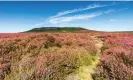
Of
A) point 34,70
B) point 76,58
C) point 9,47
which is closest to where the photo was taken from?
point 34,70

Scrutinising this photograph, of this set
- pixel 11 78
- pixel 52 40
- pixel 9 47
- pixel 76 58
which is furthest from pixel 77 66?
pixel 52 40

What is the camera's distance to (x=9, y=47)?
28.8 feet

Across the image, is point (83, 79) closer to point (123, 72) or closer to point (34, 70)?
point (123, 72)

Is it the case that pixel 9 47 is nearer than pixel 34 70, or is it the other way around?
pixel 34 70

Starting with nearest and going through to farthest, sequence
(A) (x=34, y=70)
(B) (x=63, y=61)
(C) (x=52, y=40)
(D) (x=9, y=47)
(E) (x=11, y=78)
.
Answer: (E) (x=11, y=78) → (A) (x=34, y=70) → (B) (x=63, y=61) → (D) (x=9, y=47) → (C) (x=52, y=40)

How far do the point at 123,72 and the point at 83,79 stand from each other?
1.32m

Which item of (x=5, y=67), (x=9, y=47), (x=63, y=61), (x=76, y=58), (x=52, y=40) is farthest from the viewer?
(x=52, y=40)

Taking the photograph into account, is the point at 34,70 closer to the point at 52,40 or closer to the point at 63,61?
the point at 63,61

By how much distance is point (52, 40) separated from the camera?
12.3 m

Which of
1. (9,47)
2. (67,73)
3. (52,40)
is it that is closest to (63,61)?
(67,73)

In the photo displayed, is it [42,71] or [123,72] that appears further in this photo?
[123,72]

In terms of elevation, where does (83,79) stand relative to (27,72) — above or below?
below

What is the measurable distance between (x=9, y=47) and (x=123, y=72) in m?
5.91

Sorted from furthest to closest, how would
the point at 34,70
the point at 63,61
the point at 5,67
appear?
1. the point at 63,61
2. the point at 5,67
3. the point at 34,70
